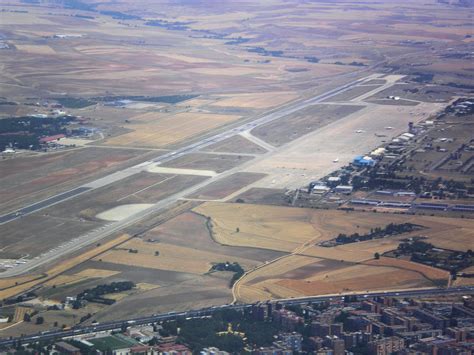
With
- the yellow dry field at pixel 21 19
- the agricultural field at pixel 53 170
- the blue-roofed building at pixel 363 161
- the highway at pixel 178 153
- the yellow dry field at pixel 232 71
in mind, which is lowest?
the agricultural field at pixel 53 170

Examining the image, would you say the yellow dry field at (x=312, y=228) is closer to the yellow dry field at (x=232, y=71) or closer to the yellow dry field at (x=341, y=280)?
the yellow dry field at (x=341, y=280)

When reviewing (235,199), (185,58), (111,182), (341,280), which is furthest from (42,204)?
(185,58)

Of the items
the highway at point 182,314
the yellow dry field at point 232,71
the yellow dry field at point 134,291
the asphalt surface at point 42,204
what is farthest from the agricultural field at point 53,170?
the yellow dry field at point 232,71

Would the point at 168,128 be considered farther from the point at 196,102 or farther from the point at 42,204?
the point at 42,204

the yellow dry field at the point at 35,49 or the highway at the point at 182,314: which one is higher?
the highway at the point at 182,314

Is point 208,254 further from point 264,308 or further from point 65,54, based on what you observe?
point 65,54

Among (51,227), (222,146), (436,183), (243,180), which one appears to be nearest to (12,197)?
(51,227)
